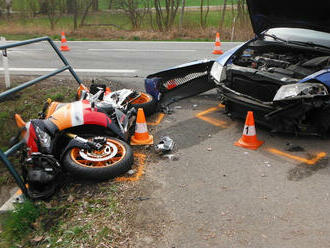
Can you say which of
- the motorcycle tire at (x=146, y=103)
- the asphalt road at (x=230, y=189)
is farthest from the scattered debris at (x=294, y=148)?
the motorcycle tire at (x=146, y=103)

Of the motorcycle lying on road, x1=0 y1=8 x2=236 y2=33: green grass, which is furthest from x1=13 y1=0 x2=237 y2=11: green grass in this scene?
the motorcycle lying on road

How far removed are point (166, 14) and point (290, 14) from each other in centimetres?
1452

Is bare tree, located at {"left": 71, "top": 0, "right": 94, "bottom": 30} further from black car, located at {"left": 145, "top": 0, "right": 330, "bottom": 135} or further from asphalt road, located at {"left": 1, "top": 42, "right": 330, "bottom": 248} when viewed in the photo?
asphalt road, located at {"left": 1, "top": 42, "right": 330, "bottom": 248}

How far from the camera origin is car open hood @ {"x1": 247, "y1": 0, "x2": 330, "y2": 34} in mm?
5638

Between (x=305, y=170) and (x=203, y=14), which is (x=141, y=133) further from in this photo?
(x=203, y=14)

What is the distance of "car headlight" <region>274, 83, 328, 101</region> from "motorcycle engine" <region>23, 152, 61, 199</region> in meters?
3.14

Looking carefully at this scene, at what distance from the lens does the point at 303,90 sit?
4.99m

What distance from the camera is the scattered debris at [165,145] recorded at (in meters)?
5.28

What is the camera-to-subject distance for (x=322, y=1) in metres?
5.39

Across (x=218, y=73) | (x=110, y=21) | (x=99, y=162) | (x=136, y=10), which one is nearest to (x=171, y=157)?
(x=99, y=162)

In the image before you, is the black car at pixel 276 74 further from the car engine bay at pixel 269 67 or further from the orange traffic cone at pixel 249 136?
the orange traffic cone at pixel 249 136

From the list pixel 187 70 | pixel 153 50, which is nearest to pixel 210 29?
pixel 153 50

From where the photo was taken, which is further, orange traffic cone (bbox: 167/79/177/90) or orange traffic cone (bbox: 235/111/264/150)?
orange traffic cone (bbox: 167/79/177/90)

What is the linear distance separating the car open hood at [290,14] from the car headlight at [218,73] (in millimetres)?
1162
